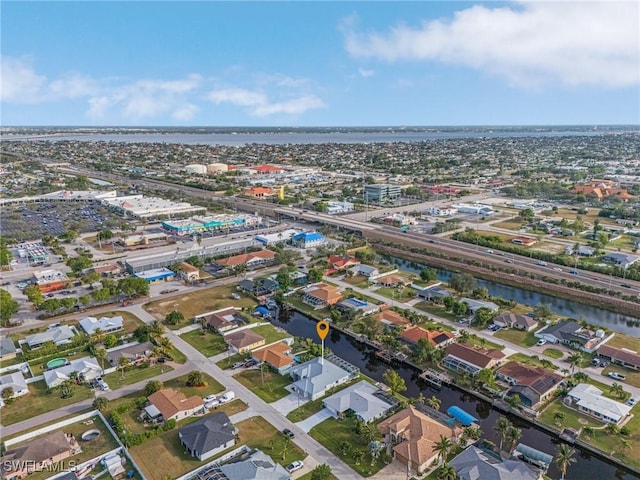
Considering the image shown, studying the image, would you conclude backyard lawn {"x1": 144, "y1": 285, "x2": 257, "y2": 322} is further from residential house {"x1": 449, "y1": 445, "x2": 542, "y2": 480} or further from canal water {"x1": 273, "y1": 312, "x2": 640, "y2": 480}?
residential house {"x1": 449, "y1": 445, "x2": 542, "y2": 480}

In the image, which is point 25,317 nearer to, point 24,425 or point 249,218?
point 24,425

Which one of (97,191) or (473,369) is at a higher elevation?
(97,191)

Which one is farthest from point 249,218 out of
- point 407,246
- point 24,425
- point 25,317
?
point 24,425

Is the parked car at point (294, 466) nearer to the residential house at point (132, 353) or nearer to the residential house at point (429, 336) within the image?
the residential house at point (429, 336)

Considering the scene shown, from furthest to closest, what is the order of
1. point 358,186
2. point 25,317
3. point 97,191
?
point 358,186, point 97,191, point 25,317

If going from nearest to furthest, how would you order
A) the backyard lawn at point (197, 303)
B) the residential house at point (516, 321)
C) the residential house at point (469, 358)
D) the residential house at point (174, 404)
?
the residential house at point (174, 404) → the residential house at point (469, 358) → the residential house at point (516, 321) → the backyard lawn at point (197, 303)

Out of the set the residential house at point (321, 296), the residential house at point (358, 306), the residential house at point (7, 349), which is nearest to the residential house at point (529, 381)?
the residential house at point (358, 306)

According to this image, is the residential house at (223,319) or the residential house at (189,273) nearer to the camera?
the residential house at (223,319)
